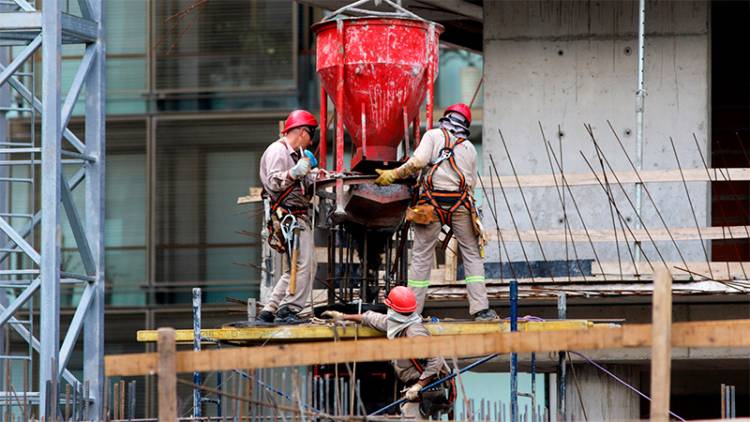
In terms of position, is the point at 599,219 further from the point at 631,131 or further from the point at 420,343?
the point at 420,343

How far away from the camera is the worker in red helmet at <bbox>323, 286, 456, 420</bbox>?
15.6 m

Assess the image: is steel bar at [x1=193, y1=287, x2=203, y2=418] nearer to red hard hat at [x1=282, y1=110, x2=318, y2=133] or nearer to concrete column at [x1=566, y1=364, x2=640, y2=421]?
red hard hat at [x1=282, y1=110, x2=318, y2=133]

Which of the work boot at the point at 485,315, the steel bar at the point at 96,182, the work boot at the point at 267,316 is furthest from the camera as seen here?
the steel bar at the point at 96,182

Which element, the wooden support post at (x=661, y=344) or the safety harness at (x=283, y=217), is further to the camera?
the safety harness at (x=283, y=217)

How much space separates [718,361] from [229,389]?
8.32 m

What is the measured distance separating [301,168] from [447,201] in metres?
1.54

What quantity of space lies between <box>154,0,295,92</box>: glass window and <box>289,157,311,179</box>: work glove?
16860 millimetres

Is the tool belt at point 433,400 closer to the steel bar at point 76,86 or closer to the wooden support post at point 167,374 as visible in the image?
the steel bar at point 76,86

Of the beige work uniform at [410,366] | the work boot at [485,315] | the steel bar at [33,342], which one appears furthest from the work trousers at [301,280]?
the steel bar at [33,342]

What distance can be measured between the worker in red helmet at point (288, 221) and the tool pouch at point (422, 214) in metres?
1.10

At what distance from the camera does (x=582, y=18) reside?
2281 cm

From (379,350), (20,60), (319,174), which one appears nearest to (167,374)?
(379,350)

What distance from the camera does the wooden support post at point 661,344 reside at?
1027 cm

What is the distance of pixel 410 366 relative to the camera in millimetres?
16328
